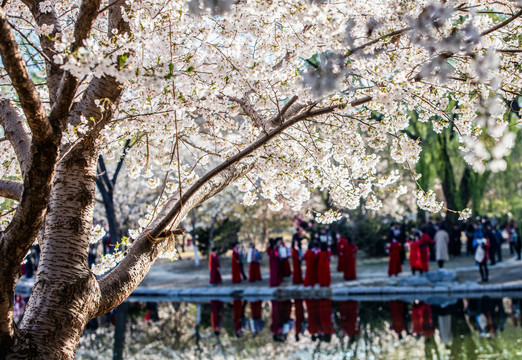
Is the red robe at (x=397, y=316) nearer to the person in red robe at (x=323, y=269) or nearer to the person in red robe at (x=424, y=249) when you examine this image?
the person in red robe at (x=323, y=269)

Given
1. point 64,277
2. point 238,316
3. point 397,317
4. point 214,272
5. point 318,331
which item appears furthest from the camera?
point 214,272

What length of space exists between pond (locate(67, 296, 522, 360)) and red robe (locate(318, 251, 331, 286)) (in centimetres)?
102

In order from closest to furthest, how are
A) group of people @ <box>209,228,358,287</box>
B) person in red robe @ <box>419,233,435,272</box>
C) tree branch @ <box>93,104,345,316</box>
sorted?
1. tree branch @ <box>93,104,345,316</box>
2. group of people @ <box>209,228,358,287</box>
3. person in red robe @ <box>419,233,435,272</box>

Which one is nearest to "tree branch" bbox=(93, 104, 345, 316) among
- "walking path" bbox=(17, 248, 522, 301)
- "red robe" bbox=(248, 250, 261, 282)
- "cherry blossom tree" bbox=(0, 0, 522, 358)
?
"cherry blossom tree" bbox=(0, 0, 522, 358)

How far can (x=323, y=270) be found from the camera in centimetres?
1420

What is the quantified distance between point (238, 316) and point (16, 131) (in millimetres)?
9091

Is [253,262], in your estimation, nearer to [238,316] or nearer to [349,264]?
[349,264]

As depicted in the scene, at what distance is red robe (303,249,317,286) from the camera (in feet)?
47.0

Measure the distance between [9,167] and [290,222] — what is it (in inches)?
683

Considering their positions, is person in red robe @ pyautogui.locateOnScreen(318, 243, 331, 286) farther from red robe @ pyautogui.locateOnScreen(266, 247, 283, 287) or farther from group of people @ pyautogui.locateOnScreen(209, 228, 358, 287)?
red robe @ pyautogui.locateOnScreen(266, 247, 283, 287)

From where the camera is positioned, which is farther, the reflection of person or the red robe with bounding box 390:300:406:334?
the reflection of person

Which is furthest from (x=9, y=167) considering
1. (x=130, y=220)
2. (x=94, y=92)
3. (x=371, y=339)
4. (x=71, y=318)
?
(x=130, y=220)

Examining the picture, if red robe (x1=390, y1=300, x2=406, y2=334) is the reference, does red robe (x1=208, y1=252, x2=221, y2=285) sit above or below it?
above

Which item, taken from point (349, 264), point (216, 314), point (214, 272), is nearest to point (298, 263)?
point (349, 264)
